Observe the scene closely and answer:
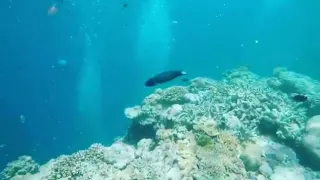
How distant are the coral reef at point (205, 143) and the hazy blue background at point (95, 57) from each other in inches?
698

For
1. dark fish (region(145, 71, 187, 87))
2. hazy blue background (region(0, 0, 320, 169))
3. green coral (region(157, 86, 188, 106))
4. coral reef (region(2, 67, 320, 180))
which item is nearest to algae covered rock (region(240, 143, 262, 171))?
coral reef (region(2, 67, 320, 180))

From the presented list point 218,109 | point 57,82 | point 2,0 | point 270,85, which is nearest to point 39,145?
point 57,82

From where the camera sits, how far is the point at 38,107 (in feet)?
167

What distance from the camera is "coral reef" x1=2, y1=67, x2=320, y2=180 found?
6430 mm

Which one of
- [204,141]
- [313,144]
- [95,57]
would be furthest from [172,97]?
[95,57]

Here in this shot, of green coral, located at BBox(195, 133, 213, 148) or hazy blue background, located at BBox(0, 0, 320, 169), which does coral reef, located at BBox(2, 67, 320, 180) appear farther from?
hazy blue background, located at BBox(0, 0, 320, 169)

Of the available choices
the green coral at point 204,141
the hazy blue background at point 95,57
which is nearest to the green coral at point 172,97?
the green coral at point 204,141

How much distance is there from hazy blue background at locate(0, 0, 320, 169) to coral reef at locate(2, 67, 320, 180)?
17.7 metres

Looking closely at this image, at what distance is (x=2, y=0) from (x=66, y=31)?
12.0 metres

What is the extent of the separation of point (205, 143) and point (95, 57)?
60928mm

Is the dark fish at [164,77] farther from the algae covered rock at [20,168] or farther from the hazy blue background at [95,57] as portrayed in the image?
the hazy blue background at [95,57]

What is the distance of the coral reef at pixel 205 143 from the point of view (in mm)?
6430

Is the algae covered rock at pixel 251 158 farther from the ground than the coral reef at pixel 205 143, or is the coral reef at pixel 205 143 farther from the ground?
the coral reef at pixel 205 143

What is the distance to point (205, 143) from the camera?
6.91 metres
